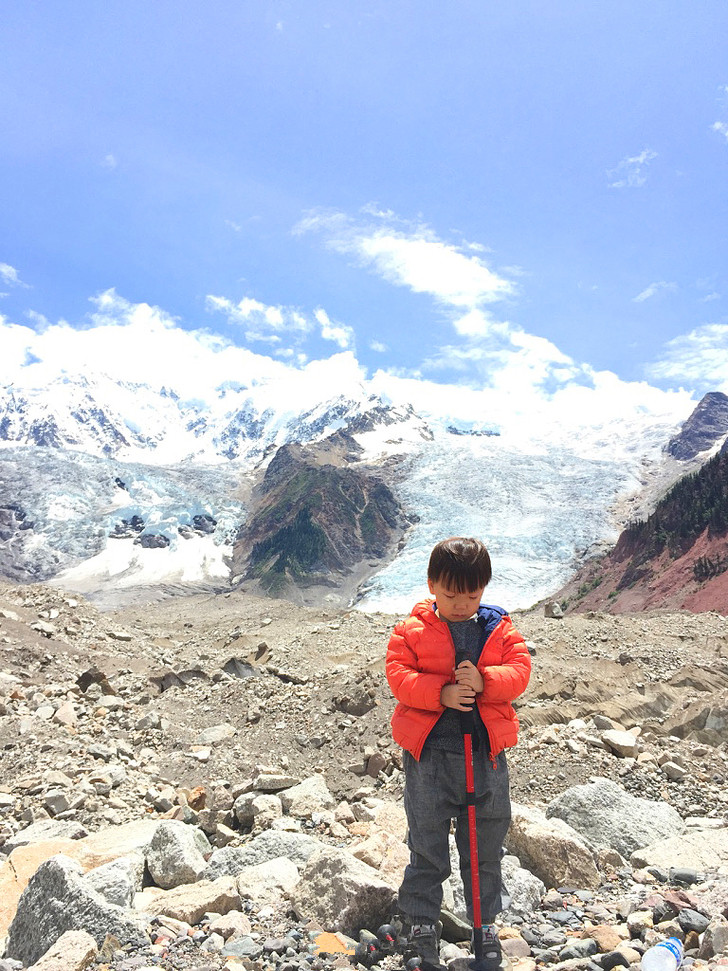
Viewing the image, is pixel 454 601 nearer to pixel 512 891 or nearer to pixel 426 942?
pixel 426 942

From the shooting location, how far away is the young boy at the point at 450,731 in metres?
3.20

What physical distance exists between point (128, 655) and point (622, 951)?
14.5 meters

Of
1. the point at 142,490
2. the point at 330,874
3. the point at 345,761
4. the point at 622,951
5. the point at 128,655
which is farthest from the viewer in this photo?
the point at 142,490

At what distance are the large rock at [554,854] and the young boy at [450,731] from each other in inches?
37.8

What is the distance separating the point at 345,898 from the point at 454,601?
1.62 metres

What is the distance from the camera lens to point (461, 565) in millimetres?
3223

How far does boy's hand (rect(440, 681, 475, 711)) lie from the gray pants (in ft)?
0.97

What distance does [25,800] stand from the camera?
245 inches

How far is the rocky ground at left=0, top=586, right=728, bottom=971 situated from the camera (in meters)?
3.39

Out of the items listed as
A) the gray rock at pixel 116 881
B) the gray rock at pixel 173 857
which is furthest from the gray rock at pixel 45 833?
the gray rock at pixel 116 881

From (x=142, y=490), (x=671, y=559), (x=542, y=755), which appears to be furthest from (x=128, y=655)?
(x=142, y=490)

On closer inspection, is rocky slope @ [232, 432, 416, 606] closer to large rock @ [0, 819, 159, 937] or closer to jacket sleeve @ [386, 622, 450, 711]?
large rock @ [0, 819, 159, 937]

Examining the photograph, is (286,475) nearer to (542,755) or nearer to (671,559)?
(671,559)

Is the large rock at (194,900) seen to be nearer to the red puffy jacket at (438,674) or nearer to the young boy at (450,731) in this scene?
the young boy at (450,731)
